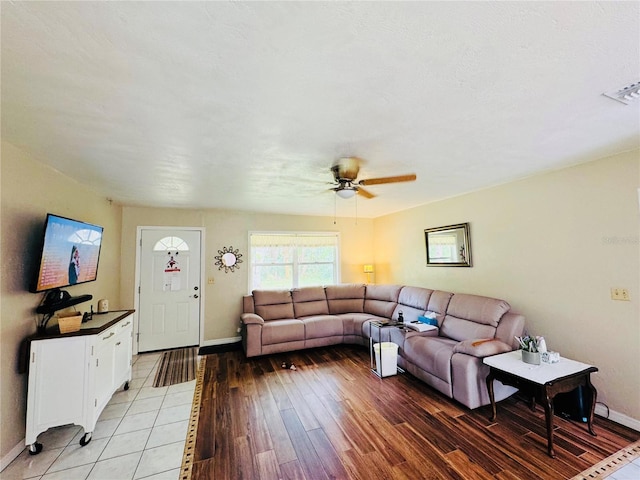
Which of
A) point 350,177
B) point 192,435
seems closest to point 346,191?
point 350,177

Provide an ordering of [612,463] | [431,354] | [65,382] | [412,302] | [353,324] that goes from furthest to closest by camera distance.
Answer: [353,324]
[412,302]
[431,354]
[65,382]
[612,463]

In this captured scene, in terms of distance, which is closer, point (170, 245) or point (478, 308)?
point (478, 308)

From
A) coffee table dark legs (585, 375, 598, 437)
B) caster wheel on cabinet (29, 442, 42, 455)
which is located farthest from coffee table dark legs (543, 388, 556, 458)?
caster wheel on cabinet (29, 442, 42, 455)

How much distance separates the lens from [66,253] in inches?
99.5

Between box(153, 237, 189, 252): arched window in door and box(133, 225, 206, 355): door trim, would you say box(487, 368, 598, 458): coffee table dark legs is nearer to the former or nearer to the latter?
box(133, 225, 206, 355): door trim

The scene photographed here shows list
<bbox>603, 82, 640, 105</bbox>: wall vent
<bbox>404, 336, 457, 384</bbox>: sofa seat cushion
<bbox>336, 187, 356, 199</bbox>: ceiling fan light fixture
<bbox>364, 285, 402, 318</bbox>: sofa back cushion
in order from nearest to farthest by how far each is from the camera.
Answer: <bbox>603, 82, 640, 105</bbox>: wall vent, <bbox>336, 187, 356, 199</bbox>: ceiling fan light fixture, <bbox>404, 336, 457, 384</bbox>: sofa seat cushion, <bbox>364, 285, 402, 318</bbox>: sofa back cushion

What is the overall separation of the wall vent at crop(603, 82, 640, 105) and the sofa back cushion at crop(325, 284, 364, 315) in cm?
436

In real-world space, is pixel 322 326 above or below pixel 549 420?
above

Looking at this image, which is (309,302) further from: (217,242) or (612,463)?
(612,463)

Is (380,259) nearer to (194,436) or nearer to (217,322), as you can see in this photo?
(217,322)

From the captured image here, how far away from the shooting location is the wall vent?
1.51m

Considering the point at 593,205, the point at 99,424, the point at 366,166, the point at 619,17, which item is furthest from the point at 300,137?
the point at 99,424

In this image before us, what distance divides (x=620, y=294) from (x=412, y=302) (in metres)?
2.36

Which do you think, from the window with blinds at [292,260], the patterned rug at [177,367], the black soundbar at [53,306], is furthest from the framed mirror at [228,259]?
the black soundbar at [53,306]
